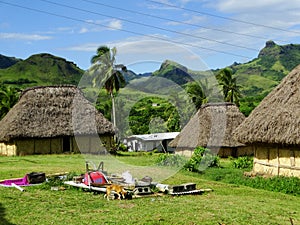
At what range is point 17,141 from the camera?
2848 cm

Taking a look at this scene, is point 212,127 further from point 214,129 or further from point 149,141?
point 149,141

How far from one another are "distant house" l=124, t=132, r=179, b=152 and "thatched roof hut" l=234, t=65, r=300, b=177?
1923 centimetres

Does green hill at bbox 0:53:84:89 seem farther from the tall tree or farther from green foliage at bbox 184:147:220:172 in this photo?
green foliage at bbox 184:147:220:172

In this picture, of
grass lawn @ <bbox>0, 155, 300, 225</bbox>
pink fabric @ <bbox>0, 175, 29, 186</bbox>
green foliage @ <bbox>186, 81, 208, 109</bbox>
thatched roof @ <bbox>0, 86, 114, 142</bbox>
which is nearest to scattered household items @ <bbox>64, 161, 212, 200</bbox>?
grass lawn @ <bbox>0, 155, 300, 225</bbox>

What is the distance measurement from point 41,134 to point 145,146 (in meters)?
13.9

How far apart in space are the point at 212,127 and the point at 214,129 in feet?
1.23

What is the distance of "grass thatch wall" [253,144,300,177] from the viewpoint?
54.5 feet

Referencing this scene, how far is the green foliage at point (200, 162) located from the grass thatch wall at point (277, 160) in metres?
2.86

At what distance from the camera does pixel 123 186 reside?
1328 centimetres

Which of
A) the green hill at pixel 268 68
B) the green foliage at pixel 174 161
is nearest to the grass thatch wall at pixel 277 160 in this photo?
the green foliage at pixel 174 161

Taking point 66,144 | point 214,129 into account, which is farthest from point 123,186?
point 66,144

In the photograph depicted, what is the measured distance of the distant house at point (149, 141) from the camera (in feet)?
127

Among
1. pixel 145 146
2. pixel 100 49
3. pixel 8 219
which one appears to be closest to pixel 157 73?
pixel 8 219

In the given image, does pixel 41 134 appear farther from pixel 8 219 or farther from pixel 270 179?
pixel 8 219
